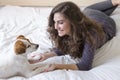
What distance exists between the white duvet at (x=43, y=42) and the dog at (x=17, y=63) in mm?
39

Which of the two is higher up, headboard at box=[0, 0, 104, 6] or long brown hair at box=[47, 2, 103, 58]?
long brown hair at box=[47, 2, 103, 58]

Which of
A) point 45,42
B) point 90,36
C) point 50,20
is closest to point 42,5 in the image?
point 45,42

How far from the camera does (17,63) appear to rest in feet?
3.92

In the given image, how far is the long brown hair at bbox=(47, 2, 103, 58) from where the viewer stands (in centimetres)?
126

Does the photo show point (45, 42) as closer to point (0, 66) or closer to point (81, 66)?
point (81, 66)

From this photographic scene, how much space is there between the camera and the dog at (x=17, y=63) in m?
1.17

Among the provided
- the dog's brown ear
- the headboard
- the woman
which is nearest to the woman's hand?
the woman

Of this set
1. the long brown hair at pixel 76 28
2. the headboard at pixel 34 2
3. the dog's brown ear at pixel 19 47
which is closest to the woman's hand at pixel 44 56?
the long brown hair at pixel 76 28

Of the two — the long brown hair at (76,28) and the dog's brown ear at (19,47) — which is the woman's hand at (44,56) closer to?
the long brown hair at (76,28)

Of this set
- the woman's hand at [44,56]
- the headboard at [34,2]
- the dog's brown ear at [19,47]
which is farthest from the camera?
the headboard at [34,2]

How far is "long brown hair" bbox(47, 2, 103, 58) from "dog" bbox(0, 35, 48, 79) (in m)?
0.25

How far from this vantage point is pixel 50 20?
136 centimetres

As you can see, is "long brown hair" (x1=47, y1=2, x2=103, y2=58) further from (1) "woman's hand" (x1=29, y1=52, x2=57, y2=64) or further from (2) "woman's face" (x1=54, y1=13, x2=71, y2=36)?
(1) "woman's hand" (x1=29, y1=52, x2=57, y2=64)

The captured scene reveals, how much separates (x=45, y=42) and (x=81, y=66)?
473 millimetres
